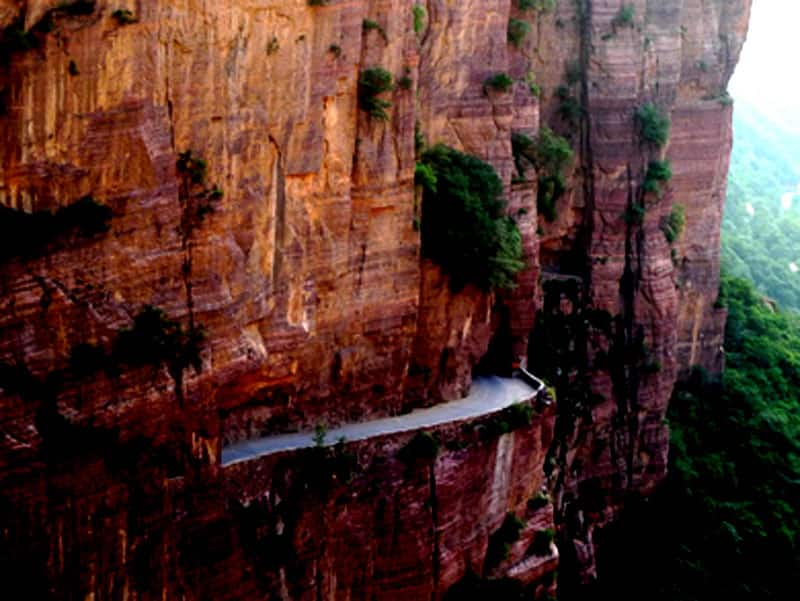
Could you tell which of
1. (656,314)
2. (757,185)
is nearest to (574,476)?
(656,314)

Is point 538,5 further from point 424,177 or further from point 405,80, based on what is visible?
point 405,80

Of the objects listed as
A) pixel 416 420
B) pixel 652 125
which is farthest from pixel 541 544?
pixel 652 125

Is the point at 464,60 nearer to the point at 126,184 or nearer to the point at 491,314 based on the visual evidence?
the point at 491,314

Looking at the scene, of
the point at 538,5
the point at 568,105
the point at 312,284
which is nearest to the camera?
the point at 312,284

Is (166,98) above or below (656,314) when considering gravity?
above

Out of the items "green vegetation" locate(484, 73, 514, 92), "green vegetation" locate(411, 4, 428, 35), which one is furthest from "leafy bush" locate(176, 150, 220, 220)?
"green vegetation" locate(484, 73, 514, 92)
